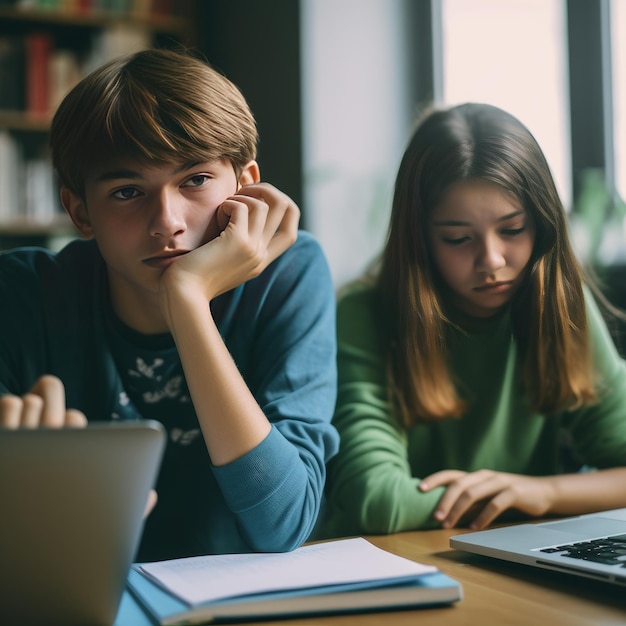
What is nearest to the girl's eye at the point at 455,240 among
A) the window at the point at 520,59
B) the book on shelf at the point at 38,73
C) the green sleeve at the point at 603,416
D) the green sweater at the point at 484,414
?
the green sweater at the point at 484,414

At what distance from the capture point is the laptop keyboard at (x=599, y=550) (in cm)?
77

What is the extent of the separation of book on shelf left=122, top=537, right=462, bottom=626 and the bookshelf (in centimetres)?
253

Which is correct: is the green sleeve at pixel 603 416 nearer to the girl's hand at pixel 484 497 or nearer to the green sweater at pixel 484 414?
the green sweater at pixel 484 414

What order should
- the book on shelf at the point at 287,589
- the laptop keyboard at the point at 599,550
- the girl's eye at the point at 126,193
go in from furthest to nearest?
the girl's eye at the point at 126,193, the laptop keyboard at the point at 599,550, the book on shelf at the point at 287,589

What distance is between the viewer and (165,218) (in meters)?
0.98

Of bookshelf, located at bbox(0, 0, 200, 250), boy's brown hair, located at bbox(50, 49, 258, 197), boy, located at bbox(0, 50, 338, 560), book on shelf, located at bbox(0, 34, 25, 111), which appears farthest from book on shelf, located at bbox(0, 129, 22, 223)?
boy's brown hair, located at bbox(50, 49, 258, 197)

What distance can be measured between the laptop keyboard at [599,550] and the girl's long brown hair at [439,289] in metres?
0.42

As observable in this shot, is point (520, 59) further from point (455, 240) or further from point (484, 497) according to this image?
point (484, 497)

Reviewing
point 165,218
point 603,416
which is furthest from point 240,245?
point 603,416

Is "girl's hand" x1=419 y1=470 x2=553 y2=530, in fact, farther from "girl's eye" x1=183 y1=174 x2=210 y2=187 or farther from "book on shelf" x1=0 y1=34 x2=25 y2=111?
"book on shelf" x1=0 y1=34 x2=25 y2=111

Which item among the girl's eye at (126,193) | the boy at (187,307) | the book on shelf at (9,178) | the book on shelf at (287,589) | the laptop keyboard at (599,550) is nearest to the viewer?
the book on shelf at (287,589)

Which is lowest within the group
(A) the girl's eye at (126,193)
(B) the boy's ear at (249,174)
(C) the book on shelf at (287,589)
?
(C) the book on shelf at (287,589)

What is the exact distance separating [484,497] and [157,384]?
461 mm

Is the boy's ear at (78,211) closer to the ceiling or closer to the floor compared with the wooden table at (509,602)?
closer to the ceiling
